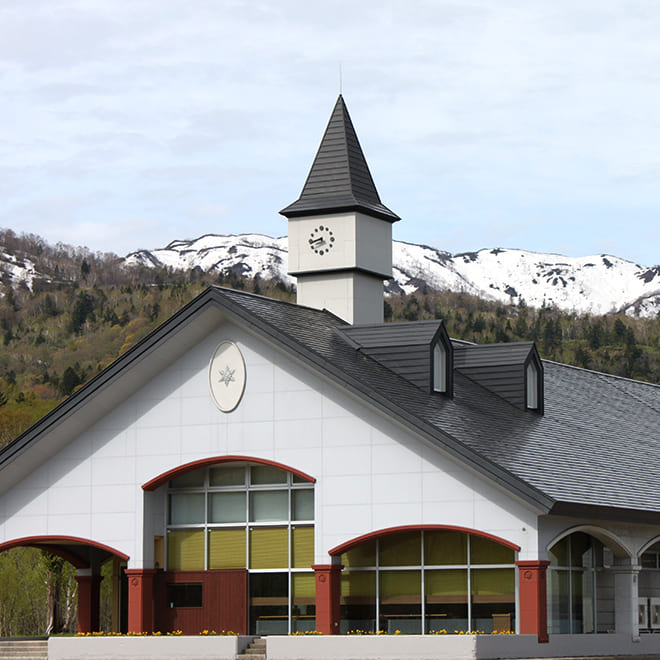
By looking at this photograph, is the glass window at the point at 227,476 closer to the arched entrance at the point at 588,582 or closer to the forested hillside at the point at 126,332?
the arched entrance at the point at 588,582

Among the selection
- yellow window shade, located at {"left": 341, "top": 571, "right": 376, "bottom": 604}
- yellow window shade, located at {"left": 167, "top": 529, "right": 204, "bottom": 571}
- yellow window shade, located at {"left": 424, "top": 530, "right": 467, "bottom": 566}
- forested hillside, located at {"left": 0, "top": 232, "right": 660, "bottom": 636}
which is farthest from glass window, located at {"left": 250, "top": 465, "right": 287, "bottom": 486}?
forested hillside, located at {"left": 0, "top": 232, "right": 660, "bottom": 636}

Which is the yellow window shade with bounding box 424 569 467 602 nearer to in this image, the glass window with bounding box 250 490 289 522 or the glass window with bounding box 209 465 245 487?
the glass window with bounding box 250 490 289 522

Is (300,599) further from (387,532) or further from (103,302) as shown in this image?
(103,302)

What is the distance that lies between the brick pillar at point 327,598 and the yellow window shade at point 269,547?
1643mm

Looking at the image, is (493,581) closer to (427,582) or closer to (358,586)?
(427,582)

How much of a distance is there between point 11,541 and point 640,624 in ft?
50.6

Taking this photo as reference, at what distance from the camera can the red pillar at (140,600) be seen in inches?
1233

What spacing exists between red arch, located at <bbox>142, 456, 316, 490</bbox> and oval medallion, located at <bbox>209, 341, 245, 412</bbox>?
1156mm

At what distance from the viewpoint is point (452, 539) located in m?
29.2

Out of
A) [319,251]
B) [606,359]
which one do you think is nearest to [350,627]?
[319,251]

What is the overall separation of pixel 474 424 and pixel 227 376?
5825mm

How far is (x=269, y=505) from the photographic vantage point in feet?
102

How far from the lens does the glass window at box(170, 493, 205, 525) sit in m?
32.1

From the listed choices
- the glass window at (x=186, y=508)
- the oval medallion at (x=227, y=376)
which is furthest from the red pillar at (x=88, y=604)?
the oval medallion at (x=227, y=376)
